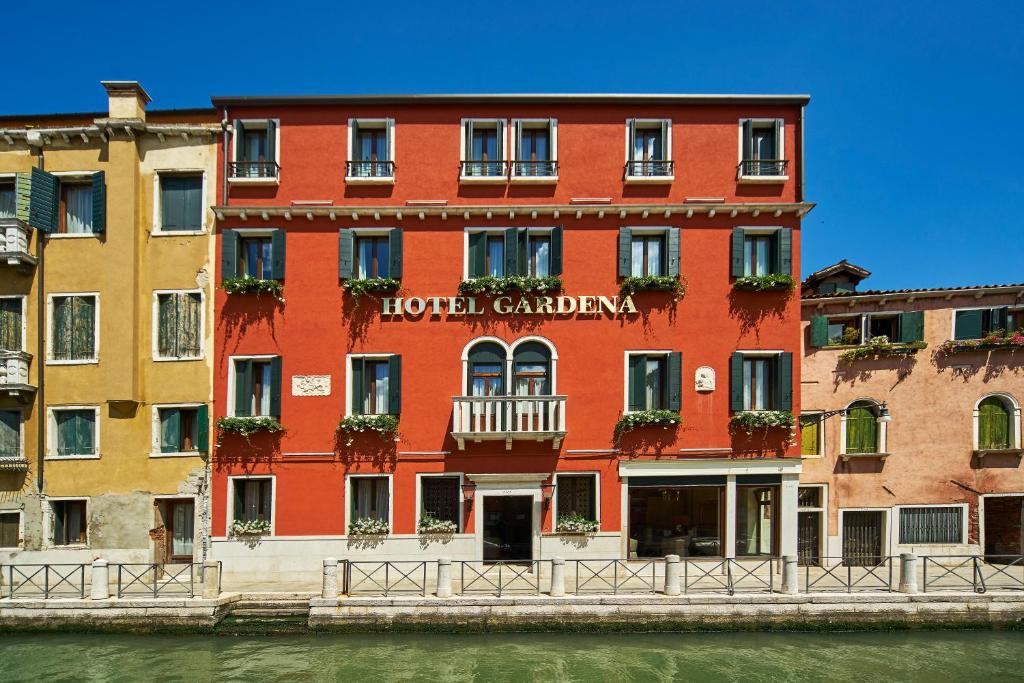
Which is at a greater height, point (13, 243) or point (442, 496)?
point (13, 243)

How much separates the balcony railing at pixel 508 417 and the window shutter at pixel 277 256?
559 cm

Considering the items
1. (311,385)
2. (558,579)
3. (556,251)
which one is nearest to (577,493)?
(558,579)

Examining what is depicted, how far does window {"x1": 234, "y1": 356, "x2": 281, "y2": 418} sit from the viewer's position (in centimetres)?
1625

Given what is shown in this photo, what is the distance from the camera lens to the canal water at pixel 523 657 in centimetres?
1139

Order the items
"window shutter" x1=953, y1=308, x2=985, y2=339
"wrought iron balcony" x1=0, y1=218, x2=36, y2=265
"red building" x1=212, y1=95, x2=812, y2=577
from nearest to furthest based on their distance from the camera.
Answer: "wrought iron balcony" x1=0, y1=218, x2=36, y2=265, "red building" x1=212, y1=95, x2=812, y2=577, "window shutter" x1=953, y1=308, x2=985, y2=339

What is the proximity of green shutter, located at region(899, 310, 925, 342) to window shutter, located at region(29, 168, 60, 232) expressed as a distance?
2242cm

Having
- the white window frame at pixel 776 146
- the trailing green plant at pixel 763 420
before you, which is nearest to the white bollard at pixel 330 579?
the trailing green plant at pixel 763 420

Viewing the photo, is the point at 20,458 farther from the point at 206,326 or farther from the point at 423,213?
the point at 423,213

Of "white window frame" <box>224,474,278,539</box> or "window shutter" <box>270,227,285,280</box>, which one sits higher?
"window shutter" <box>270,227,285,280</box>

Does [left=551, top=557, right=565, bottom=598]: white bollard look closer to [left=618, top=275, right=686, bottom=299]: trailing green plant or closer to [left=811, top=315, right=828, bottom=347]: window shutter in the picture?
[left=618, top=275, right=686, bottom=299]: trailing green plant

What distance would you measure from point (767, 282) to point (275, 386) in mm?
12631

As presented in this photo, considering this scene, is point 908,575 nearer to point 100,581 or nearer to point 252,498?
point 252,498

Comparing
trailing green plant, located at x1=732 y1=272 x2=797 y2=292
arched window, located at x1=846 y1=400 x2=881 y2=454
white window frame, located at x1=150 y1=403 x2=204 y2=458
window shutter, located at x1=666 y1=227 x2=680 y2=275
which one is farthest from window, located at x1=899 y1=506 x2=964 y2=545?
white window frame, located at x1=150 y1=403 x2=204 y2=458

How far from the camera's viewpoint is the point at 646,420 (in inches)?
629
